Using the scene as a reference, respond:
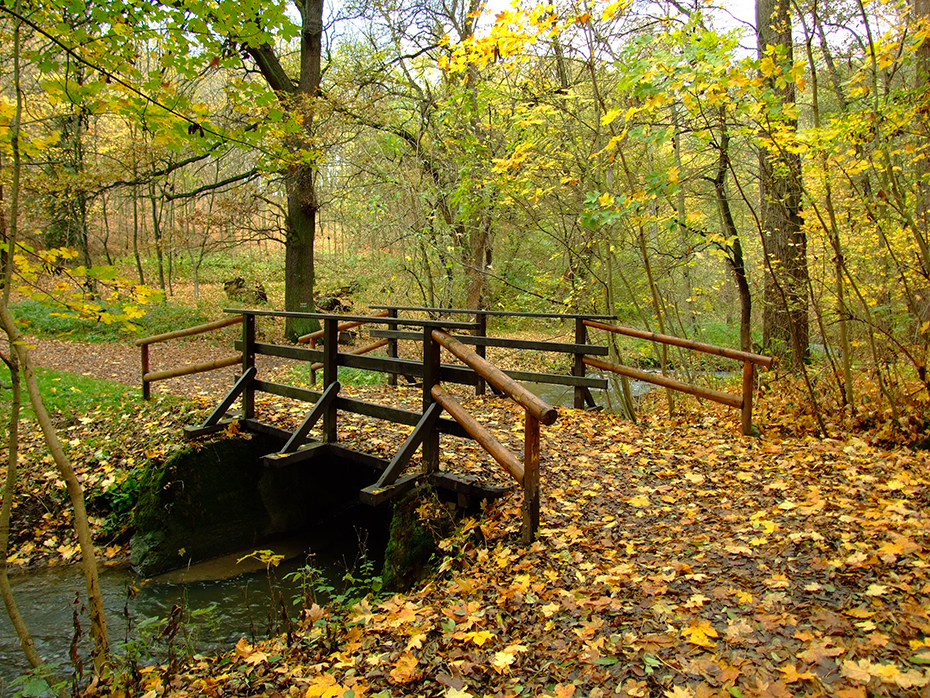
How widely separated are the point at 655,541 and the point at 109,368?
1213cm

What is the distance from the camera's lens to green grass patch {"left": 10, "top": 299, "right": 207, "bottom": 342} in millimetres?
15500

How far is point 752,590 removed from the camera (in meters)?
3.29

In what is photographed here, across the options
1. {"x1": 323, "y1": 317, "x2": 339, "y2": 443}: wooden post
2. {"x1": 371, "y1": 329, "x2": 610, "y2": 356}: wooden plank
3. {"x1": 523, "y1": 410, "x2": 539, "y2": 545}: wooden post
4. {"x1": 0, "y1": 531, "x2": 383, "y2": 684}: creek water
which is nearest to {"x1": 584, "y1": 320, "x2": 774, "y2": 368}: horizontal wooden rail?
{"x1": 371, "y1": 329, "x2": 610, "y2": 356}: wooden plank

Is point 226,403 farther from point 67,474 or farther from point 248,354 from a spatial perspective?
point 67,474

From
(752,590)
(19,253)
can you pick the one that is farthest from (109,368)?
(752,590)

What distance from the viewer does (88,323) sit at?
1648 cm

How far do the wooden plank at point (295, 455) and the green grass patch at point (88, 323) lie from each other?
10757mm

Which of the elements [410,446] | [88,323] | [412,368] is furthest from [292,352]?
[88,323]

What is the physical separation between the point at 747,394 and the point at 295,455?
189 inches

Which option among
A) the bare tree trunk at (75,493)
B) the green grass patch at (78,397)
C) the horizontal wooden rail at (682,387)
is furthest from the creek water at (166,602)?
the horizontal wooden rail at (682,387)

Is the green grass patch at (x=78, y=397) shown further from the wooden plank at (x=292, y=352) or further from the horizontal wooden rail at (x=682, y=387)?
the horizontal wooden rail at (x=682, y=387)

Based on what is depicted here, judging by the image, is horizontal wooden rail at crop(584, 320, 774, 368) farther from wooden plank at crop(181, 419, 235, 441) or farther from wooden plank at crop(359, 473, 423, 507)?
wooden plank at crop(181, 419, 235, 441)

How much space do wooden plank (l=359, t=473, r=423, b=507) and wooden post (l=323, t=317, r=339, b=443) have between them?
1.43m

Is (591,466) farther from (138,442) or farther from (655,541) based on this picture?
(138,442)
